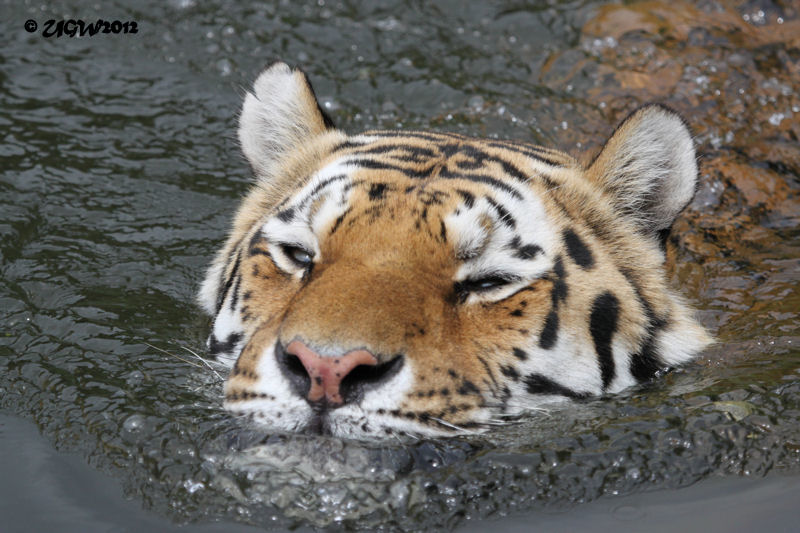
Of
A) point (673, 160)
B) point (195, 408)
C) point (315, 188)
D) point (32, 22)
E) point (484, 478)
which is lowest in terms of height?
point (32, 22)

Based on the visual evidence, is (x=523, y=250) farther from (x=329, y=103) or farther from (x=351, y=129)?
(x=329, y=103)

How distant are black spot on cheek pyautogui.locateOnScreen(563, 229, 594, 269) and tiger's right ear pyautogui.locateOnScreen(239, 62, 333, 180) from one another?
1.25 metres

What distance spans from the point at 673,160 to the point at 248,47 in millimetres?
4250

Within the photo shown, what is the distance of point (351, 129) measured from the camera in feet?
21.5

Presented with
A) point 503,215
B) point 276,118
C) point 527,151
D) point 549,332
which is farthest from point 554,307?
point 276,118

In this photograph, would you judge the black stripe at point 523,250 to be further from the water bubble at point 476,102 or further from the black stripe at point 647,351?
the water bubble at point 476,102

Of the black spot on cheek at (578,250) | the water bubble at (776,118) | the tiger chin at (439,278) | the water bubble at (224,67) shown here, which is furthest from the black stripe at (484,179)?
the water bubble at (224,67)

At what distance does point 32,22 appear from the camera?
757 centimetres

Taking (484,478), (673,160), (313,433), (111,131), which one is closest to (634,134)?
(673,160)

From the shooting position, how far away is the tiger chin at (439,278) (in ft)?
9.72

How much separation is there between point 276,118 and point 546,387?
5.70ft

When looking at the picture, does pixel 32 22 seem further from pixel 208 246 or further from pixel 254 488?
pixel 254 488

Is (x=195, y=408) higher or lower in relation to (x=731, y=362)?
lower

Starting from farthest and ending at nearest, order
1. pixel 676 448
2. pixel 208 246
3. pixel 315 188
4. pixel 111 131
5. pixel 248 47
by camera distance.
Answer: pixel 248 47, pixel 111 131, pixel 208 246, pixel 315 188, pixel 676 448
